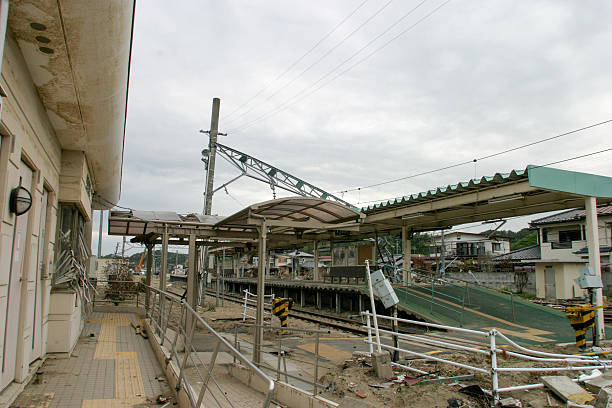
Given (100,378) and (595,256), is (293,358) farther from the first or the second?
(595,256)

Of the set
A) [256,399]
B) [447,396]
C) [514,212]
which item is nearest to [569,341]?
[514,212]

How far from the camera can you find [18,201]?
4.87m

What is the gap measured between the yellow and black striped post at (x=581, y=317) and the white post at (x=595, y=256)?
3.13 feet

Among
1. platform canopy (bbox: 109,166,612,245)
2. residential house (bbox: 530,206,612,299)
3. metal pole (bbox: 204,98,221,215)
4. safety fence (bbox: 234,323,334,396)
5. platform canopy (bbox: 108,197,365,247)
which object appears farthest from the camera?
residential house (bbox: 530,206,612,299)

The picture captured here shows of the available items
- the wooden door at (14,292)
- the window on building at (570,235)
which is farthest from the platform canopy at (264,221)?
the window on building at (570,235)

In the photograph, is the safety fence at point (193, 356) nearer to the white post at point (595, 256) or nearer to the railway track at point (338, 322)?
the railway track at point (338, 322)

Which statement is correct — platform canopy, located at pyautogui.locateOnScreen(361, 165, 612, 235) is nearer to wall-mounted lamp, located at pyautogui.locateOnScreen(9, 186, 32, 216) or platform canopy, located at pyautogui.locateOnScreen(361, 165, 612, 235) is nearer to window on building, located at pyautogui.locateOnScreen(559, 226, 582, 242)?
wall-mounted lamp, located at pyautogui.locateOnScreen(9, 186, 32, 216)

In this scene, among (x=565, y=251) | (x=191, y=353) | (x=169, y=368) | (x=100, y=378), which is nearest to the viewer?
(x=100, y=378)

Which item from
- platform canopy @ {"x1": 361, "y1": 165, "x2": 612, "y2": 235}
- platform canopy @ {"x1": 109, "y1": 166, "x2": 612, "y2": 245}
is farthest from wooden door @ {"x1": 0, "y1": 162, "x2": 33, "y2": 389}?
platform canopy @ {"x1": 361, "y1": 165, "x2": 612, "y2": 235}

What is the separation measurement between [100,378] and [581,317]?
10.1 meters

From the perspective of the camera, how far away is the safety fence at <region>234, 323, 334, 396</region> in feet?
21.3

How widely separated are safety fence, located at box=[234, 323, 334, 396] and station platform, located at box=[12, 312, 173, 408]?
1719mm

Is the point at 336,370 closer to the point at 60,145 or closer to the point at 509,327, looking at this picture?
→ the point at 60,145

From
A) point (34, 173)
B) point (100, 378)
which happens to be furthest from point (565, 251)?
point (34, 173)
